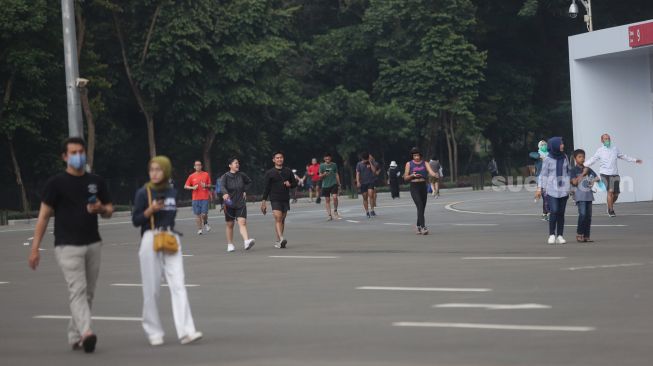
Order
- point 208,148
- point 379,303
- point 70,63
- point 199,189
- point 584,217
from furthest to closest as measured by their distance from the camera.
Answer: point 208,148, point 199,189, point 70,63, point 584,217, point 379,303

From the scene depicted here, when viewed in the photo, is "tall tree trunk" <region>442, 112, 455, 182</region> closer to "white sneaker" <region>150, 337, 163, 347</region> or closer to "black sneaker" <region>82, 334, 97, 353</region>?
"white sneaker" <region>150, 337, 163, 347</region>

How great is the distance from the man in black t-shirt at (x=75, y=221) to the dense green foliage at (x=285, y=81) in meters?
40.0

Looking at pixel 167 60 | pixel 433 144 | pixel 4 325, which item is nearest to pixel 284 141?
pixel 433 144

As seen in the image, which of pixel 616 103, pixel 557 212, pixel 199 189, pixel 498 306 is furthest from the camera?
pixel 616 103

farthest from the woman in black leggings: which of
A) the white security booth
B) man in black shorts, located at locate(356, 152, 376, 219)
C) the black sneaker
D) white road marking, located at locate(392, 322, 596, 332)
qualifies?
the black sneaker

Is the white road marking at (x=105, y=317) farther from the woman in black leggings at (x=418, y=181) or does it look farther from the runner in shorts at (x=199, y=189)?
the runner in shorts at (x=199, y=189)

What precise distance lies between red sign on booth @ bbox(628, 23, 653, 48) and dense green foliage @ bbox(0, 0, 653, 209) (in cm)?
2587

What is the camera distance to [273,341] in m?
10.5

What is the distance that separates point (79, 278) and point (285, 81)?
55925 millimetres

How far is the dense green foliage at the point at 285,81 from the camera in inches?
2096

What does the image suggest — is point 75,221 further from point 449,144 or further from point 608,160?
point 449,144

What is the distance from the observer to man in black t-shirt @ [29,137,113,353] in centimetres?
1040

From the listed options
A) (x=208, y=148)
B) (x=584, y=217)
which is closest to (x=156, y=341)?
(x=584, y=217)

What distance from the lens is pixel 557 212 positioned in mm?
20859
